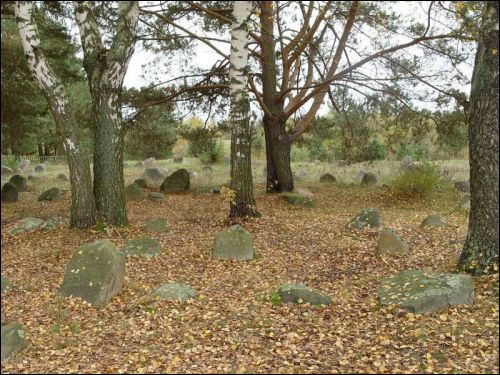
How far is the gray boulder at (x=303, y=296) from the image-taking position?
5.17 m

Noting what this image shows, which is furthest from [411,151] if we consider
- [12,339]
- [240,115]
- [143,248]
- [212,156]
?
[12,339]

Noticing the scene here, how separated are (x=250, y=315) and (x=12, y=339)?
7.44 feet

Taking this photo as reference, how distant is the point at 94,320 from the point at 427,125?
992 cm

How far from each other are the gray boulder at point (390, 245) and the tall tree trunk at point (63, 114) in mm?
4751

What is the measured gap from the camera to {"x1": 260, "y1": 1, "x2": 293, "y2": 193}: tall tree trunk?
1182cm

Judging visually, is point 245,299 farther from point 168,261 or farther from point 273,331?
point 168,261

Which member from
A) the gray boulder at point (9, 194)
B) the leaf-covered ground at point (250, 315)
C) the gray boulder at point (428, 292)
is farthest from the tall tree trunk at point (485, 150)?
the gray boulder at point (9, 194)

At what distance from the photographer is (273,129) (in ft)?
40.4

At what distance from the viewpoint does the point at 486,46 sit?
189 inches

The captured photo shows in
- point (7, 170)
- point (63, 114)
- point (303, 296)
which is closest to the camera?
point (303, 296)

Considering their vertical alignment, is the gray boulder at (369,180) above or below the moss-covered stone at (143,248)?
above

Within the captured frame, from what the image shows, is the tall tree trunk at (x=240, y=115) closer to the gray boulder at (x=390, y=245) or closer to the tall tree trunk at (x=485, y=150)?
the gray boulder at (x=390, y=245)

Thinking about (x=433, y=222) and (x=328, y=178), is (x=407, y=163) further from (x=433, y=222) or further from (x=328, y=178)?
(x=433, y=222)

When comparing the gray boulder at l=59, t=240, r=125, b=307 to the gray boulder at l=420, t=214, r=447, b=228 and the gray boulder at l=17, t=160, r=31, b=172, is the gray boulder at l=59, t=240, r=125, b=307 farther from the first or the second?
the gray boulder at l=17, t=160, r=31, b=172
